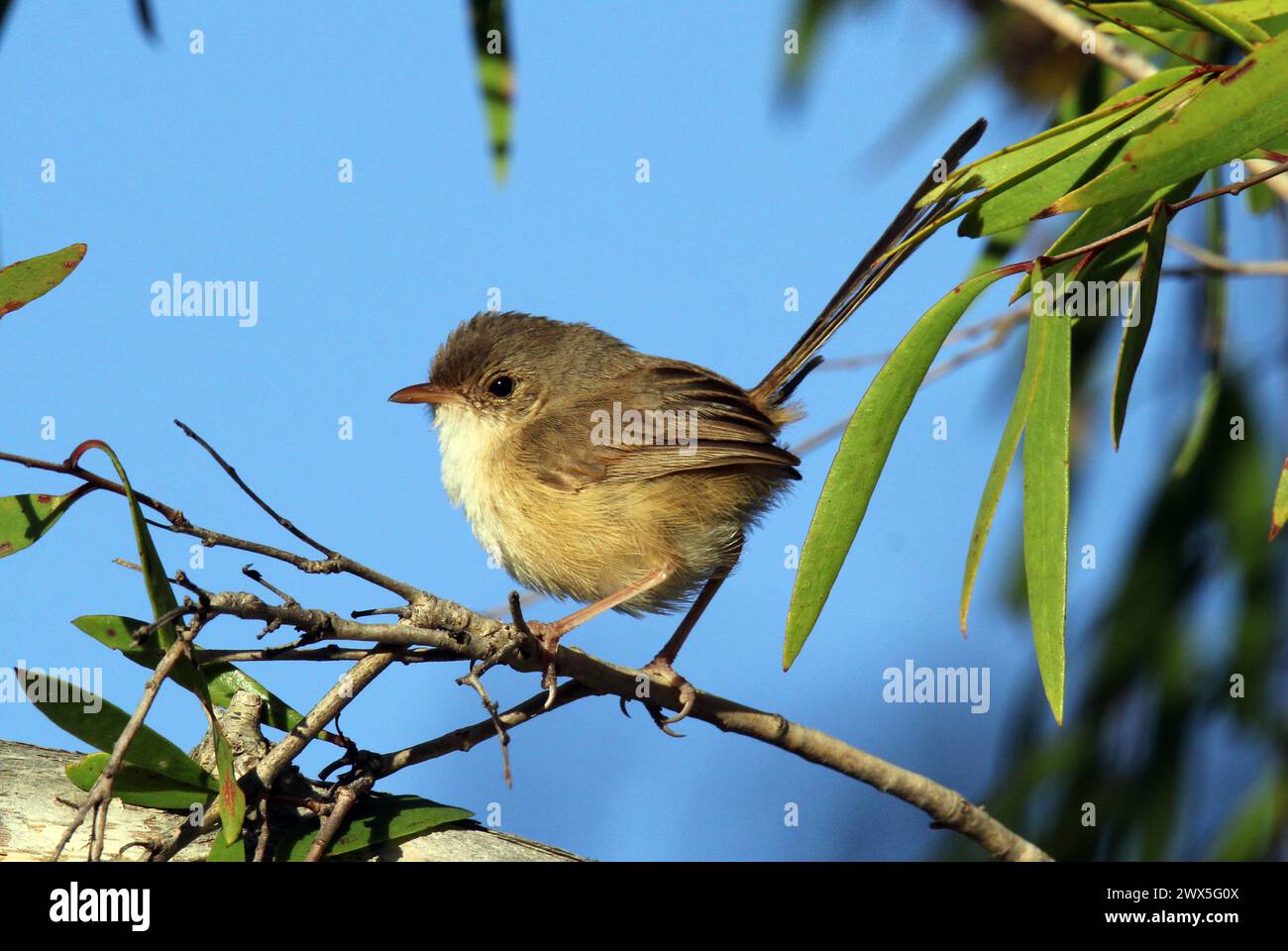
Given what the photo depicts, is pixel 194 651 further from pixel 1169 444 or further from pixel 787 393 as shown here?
pixel 1169 444

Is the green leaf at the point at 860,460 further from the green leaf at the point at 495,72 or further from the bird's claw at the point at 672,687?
the green leaf at the point at 495,72

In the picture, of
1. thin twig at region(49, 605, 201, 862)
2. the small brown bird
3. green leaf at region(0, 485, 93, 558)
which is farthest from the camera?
the small brown bird

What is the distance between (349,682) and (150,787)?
1.43ft

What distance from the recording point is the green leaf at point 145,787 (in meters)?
2.34

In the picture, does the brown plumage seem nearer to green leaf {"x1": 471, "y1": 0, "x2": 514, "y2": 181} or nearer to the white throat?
the white throat

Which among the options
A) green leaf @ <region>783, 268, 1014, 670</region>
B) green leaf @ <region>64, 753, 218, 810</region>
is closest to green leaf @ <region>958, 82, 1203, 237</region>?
green leaf @ <region>783, 268, 1014, 670</region>

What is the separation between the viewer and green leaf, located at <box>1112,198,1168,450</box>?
8.36 ft

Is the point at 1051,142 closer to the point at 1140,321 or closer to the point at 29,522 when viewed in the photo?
the point at 1140,321

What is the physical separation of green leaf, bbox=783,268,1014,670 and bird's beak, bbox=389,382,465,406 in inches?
74.3

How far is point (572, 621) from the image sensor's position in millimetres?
3246

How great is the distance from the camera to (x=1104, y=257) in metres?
2.85

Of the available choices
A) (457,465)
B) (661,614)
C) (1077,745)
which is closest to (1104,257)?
(661,614)

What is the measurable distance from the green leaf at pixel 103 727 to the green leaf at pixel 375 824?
0.24 metres
